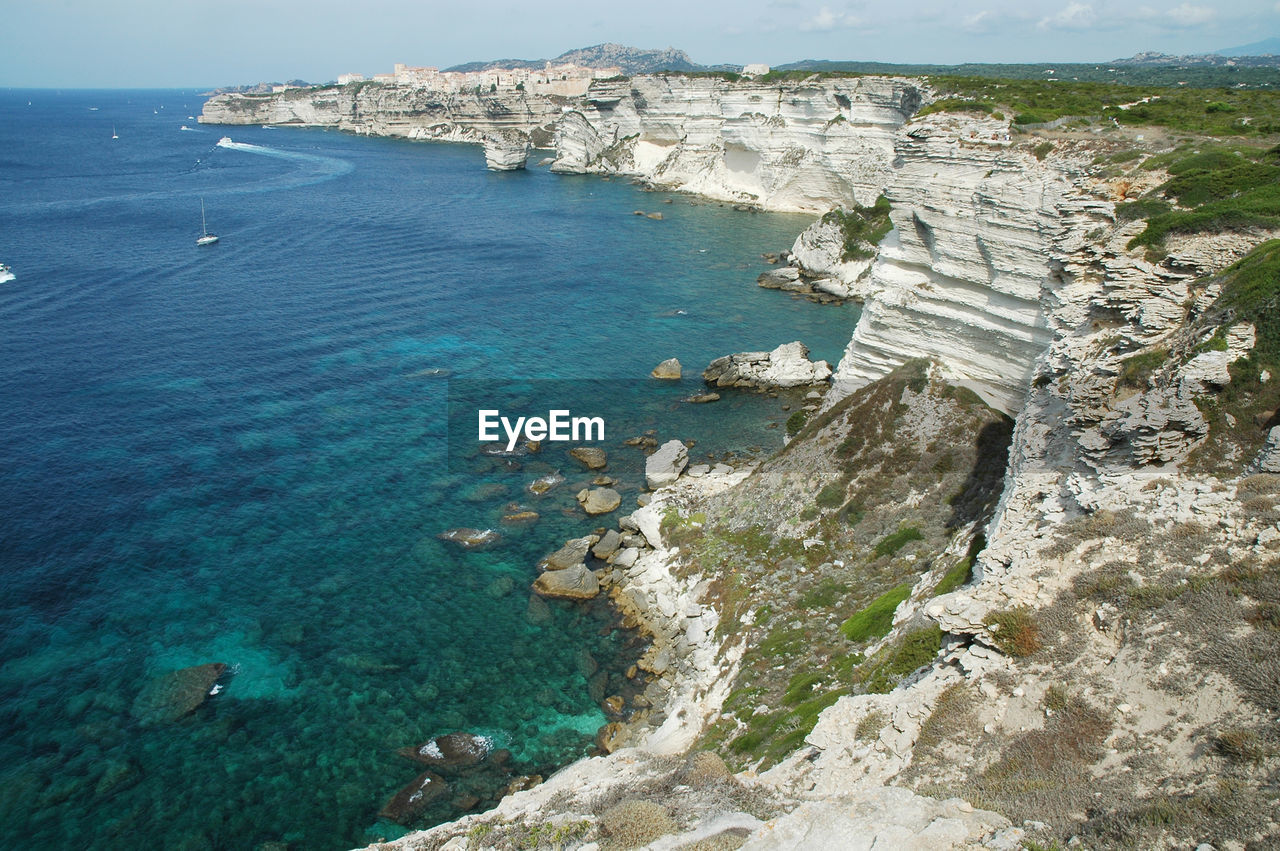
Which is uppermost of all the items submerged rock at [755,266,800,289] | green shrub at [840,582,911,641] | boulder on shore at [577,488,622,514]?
submerged rock at [755,266,800,289]

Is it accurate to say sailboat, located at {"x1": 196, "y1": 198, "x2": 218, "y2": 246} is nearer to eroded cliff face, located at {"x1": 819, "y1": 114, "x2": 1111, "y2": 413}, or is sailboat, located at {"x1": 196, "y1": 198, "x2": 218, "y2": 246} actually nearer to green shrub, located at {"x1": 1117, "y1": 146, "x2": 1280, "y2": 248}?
eroded cliff face, located at {"x1": 819, "y1": 114, "x2": 1111, "y2": 413}

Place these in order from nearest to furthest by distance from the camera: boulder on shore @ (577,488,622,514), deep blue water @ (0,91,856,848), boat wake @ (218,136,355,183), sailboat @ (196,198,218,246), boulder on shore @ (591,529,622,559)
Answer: deep blue water @ (0,91,856,848)
boulder on shore @ (591,529,622,559)
boulder on shore @ (577,488,622,514)
sailboat @ (196,198,218,246)
boat wake @ (218,136,355,183)

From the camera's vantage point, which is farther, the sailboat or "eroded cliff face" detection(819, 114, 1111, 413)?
the sailboat

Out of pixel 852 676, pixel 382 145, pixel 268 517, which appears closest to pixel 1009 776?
pixel 852 676

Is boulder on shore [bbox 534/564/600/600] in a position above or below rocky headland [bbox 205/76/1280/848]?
below

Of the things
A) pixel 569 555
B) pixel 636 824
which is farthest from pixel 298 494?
pixel 636 824

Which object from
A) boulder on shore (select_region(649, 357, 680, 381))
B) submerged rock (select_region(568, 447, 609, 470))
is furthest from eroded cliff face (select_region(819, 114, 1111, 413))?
boulder on shore (select_region(649, 357, 680, 381))

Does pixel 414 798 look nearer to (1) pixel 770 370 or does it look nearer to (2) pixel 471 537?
(2) pixel 471 537

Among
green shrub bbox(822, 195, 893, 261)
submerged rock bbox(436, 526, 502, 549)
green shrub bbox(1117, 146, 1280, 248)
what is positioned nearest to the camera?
green shrub bbox(1117, 146, 1280, 248)
